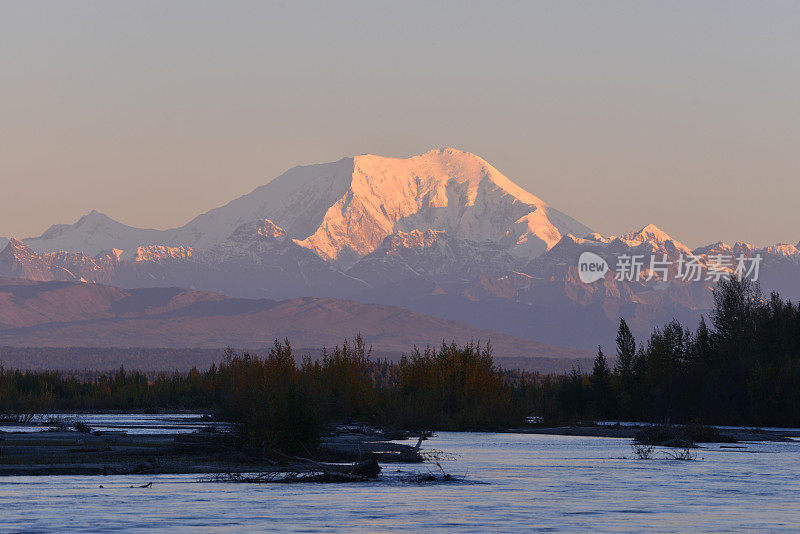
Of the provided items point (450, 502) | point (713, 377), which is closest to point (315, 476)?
point (450, 502)

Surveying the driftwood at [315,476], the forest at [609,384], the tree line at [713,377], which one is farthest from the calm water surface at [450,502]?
the tree line at [713,377]

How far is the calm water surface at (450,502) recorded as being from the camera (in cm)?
3666

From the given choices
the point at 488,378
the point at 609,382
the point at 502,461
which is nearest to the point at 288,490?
the point at 502,461

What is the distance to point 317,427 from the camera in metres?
53.6

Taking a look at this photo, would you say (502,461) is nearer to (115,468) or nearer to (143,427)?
(115,468)

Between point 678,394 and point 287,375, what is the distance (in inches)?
1222

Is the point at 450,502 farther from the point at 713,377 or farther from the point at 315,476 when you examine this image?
the point at 713,377

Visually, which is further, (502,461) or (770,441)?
(770,441)

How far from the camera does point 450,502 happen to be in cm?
4225

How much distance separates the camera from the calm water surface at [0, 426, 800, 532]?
36656mm

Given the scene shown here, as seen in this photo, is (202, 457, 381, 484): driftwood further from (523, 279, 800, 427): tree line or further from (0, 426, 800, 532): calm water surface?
(523, 279, 800, 427): tree line

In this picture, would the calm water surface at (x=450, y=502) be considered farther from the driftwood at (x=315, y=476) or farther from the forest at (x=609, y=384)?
the forest at (x=609, y=384)

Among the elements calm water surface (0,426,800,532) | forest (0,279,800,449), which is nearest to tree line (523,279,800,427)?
forest (0,279,800,449)

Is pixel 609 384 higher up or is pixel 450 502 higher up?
pixel 609 384
